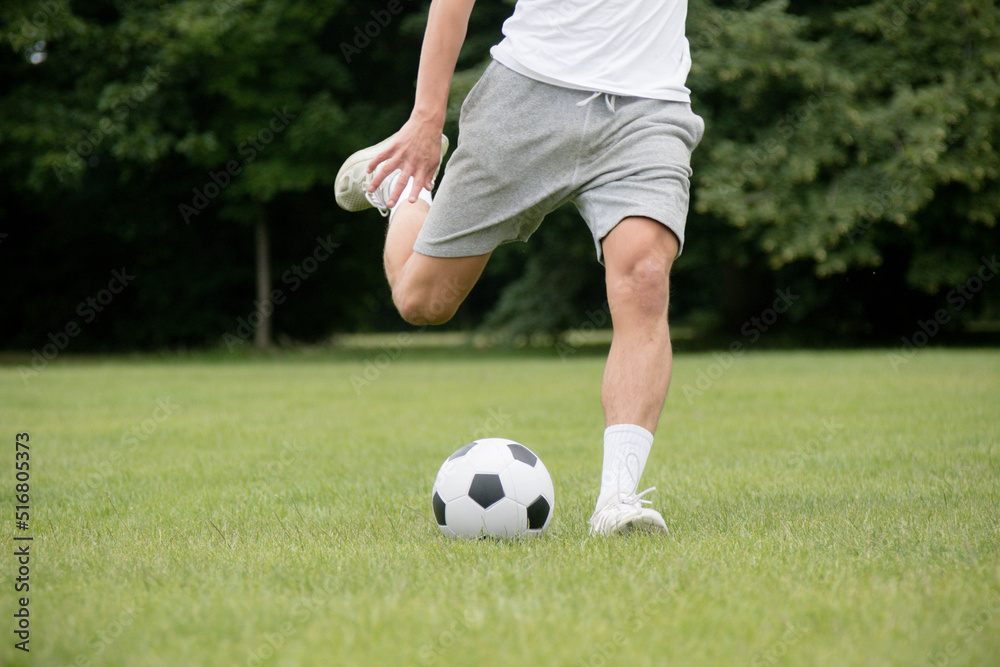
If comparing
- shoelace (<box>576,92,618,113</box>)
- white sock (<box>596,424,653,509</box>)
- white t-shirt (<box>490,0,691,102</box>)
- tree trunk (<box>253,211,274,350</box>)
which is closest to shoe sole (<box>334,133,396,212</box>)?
white t-shirt (<box>490,0,691,102</box>)

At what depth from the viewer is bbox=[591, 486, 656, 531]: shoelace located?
2992 mm

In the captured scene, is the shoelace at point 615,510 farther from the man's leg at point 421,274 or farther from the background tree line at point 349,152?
the background tree line at point 349,152

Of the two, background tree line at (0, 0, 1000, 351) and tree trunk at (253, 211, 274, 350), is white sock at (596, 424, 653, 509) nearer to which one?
background tree line at (0, 0, 1000, 351)

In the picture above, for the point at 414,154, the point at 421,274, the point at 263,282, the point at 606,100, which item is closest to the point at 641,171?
the point at 606,100

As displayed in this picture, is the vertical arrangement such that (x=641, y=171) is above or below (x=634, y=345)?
above

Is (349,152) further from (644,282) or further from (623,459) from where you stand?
(623,459)

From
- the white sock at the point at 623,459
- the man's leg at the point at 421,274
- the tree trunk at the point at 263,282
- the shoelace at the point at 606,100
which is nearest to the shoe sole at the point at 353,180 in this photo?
the man's leg at the point at 421,274

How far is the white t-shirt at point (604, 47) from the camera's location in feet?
10.7

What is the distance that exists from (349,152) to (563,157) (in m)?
15.0

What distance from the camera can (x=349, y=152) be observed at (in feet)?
58.0

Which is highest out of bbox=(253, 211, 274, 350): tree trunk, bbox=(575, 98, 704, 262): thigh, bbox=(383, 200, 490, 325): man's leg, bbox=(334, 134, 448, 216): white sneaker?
bbox=(575, 98, 704, 262): thigh

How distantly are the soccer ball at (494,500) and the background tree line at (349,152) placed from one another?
9204 millimetres

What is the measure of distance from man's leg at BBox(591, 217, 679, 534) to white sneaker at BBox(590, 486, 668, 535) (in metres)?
0.05

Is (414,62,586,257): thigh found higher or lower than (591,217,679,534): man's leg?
higher
